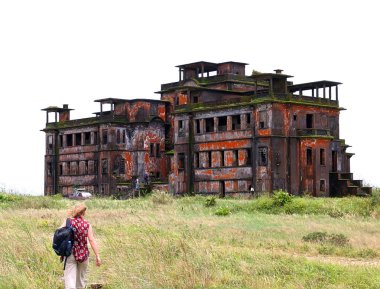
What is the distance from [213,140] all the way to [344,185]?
11.0 meters

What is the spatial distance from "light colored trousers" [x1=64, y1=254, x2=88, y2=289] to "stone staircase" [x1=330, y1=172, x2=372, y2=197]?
4351 cm

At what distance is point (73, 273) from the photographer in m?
13.0

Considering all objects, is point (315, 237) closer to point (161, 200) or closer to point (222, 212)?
point (222, 212)

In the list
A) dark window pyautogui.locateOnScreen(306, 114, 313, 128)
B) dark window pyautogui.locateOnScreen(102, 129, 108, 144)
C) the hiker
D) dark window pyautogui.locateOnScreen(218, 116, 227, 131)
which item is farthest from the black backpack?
dark window pyautogui.locateOnScreen(102, 129, 108, 144)

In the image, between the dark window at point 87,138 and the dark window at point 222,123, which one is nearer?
the dark window at point 222,123

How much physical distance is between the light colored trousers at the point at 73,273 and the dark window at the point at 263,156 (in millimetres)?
40945

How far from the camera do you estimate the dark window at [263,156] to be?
53.5 metres

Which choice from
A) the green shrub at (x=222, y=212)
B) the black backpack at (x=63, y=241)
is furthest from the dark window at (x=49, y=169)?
the black backpack at (x=63, y=241)

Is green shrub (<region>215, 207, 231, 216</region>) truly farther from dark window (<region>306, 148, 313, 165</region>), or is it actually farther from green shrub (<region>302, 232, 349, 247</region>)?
dark window (<region>306, 148, 313, 165</region>)

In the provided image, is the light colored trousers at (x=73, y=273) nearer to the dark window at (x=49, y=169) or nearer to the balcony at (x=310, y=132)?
the balcony at (x=310, y=132)

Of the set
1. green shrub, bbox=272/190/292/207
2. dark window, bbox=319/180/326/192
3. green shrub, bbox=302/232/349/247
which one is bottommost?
green shrub, bbox=302/232/349/247

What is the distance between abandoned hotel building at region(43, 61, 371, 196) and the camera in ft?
176

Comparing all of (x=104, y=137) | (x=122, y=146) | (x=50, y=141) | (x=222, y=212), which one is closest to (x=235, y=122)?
(x=122, y=146)

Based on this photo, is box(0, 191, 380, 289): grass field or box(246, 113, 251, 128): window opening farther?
box(246, 113, 251, 128): window opening
